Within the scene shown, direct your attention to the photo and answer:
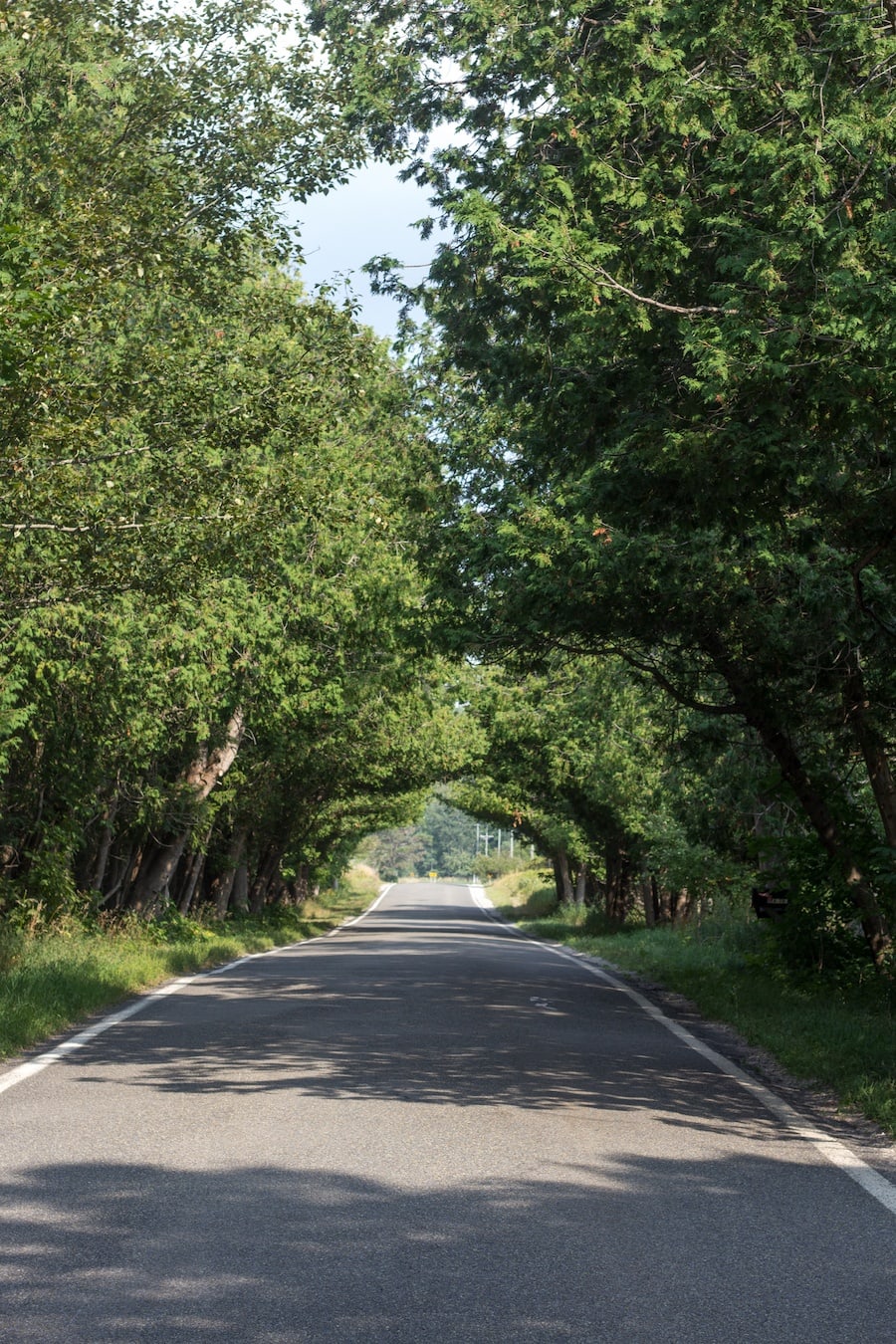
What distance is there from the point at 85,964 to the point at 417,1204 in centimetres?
1071

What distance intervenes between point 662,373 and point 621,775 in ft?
81.3

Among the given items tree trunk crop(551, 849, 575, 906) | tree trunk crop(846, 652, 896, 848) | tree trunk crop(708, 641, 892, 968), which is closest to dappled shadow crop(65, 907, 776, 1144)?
tree trunk crop(708, 641, 892, 968)

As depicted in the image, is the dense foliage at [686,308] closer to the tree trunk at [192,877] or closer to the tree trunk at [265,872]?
the tree trunk at [192,877]

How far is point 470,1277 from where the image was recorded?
5.25m

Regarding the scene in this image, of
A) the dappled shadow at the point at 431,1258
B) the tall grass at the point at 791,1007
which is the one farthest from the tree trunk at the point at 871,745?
the dappled shadow at the point at 431,1258

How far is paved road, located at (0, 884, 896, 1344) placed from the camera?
4844mm

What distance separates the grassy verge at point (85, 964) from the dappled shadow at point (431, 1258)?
5041 millimetres

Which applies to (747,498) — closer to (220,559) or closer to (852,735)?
(220,559)

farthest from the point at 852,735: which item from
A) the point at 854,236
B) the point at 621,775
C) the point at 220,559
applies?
the point at 621,775

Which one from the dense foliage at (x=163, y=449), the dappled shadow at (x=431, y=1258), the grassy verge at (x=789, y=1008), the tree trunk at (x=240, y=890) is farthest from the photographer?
the tree trunk at (x=240, y=890)

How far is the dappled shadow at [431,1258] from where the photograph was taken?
4.73 metres

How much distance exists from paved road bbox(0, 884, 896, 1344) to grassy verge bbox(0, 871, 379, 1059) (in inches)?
28.5

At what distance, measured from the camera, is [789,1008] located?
14.8m

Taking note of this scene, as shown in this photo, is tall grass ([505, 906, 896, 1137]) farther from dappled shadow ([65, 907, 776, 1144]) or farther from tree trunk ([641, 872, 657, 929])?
tree trunk ([641, 872, 657, 929])
